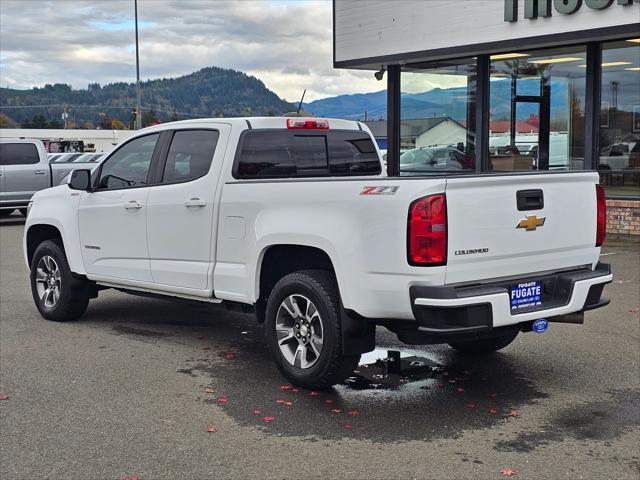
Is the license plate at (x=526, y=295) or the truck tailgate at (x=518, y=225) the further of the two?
the license plate at (x=526, y=295)

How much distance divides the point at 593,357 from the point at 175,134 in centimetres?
405

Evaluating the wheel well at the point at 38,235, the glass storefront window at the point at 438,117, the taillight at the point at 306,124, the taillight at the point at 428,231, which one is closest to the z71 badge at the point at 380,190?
the taillight at the point at 428,231

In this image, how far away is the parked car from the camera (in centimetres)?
2064

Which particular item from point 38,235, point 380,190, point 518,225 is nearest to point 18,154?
point 38,235

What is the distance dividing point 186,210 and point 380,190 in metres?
2.19

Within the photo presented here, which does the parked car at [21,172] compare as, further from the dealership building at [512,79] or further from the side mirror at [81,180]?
the side mirror at [81,180]

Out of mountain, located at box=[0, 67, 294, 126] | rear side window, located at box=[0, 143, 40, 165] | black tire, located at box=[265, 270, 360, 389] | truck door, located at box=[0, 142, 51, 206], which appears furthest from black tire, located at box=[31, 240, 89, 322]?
mountain, located at box=[0, 67, 294, 126]

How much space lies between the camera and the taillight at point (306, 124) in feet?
23.2

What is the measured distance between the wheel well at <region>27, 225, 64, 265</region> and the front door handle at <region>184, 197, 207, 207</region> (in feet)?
8.05

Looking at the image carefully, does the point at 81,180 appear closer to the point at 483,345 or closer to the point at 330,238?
the point at 330,238

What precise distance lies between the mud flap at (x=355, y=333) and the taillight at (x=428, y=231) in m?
0.67

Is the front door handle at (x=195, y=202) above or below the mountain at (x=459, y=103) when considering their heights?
below

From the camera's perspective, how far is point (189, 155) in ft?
23.3

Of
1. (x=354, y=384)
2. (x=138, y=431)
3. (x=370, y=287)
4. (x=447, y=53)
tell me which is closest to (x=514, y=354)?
(x=354, y=384)
